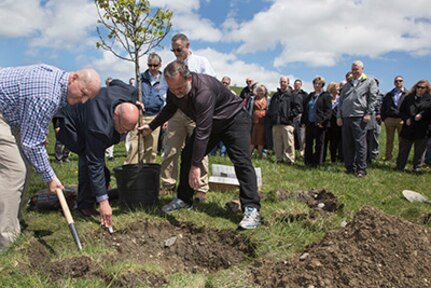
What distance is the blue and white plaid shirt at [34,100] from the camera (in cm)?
347

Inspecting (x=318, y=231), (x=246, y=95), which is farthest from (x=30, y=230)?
(x=246, y=95)

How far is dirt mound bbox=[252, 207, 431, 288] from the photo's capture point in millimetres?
3154

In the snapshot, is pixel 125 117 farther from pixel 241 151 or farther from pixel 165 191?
pixel 165 191

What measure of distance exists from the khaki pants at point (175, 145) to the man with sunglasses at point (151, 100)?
33.5 inches

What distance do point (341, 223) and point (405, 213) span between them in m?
1.33

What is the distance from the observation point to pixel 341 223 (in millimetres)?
4523

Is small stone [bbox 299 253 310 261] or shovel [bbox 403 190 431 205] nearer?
small stone [bbox 299 253 310 261]

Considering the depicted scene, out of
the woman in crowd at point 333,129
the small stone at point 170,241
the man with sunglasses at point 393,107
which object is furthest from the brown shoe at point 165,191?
the man with sunglasses at point 393,107

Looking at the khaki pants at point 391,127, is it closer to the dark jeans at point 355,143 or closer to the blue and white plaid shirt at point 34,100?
the dark jeans at point 355,143

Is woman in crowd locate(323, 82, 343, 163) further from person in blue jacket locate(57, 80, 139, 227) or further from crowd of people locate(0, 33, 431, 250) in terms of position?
person in blue jacket locate(57, 80, 139, 227)

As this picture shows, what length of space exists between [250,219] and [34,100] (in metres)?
2.50

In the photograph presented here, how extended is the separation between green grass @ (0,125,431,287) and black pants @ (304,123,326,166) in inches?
43.2

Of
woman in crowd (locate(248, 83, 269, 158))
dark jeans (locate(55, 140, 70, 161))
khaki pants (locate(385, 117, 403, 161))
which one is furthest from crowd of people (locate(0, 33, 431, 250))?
dark jeans (locate(55, 140, 70, 161))

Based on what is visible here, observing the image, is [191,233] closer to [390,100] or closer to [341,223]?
[341,223]
